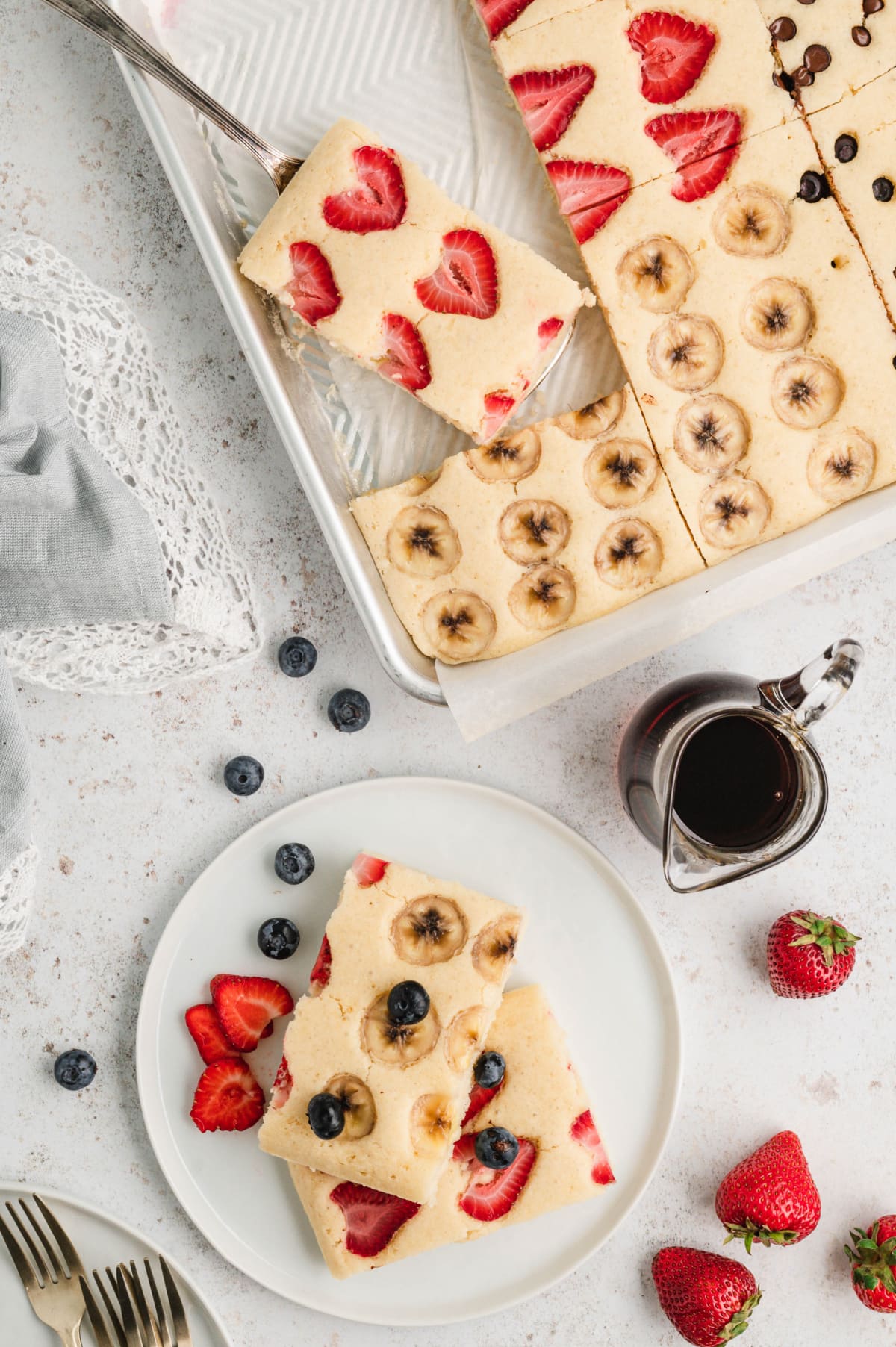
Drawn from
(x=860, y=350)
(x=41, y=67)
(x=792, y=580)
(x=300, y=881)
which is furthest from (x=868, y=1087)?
(x=41, y=67)

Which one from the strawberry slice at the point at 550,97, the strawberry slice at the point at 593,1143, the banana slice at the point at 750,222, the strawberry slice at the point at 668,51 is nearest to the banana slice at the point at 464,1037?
the strawberry slice at the point at 593,1143

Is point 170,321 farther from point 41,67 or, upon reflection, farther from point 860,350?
point 860,350

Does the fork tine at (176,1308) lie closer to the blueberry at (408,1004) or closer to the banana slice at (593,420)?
the blueberry at (408,1004)

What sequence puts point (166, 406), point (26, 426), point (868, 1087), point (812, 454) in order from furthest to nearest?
point (868, 1087), point (166, 406), point (812, 454), point (26, 426)

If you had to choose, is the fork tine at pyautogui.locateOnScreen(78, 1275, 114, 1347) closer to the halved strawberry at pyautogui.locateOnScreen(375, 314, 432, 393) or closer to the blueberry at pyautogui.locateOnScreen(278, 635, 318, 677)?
the blueberry at pyautogui.locateOnScreen(278, 635, 318, 677)

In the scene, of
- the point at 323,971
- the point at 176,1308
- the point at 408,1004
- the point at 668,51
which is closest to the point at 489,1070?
the point at 408,1004
